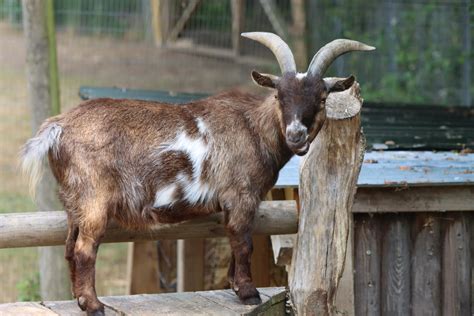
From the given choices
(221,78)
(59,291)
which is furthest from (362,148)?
(221,78)

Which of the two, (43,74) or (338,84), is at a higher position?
(338,84)

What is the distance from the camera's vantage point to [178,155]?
223 inches

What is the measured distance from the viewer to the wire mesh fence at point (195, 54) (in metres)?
12.4

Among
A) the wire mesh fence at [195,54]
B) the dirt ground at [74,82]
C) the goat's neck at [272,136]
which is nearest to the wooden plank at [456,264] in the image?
the goat's neck at [272,136]

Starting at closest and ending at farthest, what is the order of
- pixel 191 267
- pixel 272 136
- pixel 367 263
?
pixel 272 136
pixel 367 263
pixel 191 267

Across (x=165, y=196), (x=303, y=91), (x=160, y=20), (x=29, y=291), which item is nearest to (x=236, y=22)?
(x=160, y=20)

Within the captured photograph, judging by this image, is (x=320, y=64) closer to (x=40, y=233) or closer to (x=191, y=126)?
(x=191, y=126)

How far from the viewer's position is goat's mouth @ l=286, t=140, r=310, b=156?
5.29 m

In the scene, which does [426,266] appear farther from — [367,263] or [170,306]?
[170,306]

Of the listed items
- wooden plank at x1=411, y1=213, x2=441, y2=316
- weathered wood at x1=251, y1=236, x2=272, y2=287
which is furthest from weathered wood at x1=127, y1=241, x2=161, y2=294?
wooden plank at x1=411, y1=213, x2=441, y2=316

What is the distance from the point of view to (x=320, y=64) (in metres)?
5.51

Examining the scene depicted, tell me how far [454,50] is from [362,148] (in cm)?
938

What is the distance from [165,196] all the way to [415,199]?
6.75 feet

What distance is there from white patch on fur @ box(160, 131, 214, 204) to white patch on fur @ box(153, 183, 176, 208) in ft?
0.21
